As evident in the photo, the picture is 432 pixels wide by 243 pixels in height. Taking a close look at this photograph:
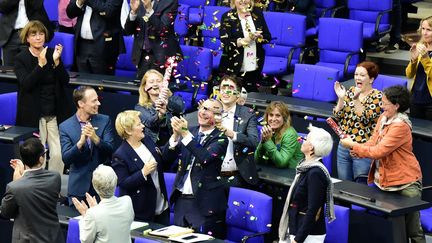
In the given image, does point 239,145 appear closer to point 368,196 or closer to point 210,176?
point 210,176

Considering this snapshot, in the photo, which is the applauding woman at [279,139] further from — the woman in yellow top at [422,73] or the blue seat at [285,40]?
the blue seat at [285,40]

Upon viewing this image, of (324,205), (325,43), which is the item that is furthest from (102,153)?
(325,43)

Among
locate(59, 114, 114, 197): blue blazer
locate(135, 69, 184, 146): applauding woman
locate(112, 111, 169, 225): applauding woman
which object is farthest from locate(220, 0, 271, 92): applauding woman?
locate(112, 111, 169, 225): applauding woman

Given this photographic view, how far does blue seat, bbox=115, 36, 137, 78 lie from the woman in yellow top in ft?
11.5

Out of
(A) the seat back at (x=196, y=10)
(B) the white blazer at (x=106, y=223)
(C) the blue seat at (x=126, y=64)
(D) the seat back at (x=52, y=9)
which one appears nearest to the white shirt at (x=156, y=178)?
(B) the white blazer at (x=106, y=223)

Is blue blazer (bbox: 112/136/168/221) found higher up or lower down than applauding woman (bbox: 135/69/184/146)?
lower down

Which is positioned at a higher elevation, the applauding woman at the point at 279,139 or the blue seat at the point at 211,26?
the blue seat at the point at 211,26

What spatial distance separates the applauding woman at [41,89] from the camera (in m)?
10.5

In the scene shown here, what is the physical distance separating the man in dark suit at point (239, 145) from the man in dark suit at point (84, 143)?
1.06 metres

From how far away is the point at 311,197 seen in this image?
7781mm

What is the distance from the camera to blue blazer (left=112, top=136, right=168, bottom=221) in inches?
336

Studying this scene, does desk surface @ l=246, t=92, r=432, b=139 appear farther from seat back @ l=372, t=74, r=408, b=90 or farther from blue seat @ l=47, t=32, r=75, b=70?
blue seat @ l=47, t=32, r=75, b=70

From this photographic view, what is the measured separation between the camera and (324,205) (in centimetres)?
815

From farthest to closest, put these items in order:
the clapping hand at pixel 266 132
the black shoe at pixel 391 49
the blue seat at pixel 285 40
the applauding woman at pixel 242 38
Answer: the black shoe at pixel 391 49
the blue seat at pixel 285 40
the applauding woman at pixel 242 38
the clapping hand at pixel 266 132
